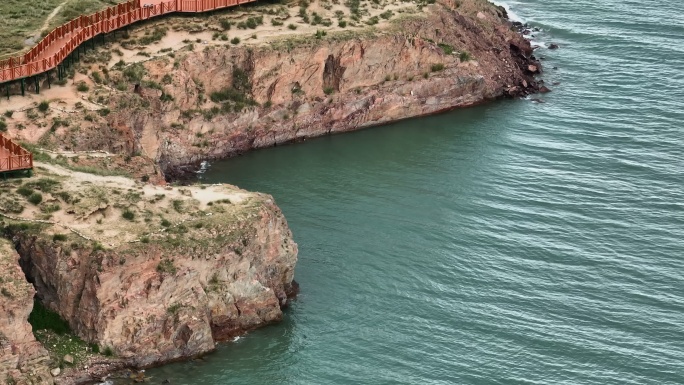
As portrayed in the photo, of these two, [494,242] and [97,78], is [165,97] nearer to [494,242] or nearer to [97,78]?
[97,78]

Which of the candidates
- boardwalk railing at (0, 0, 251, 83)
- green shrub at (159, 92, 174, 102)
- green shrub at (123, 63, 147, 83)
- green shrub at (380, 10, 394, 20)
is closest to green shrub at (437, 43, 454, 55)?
green shrub at (380, 10, 394, 20)

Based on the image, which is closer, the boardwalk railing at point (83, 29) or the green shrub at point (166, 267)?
the green shrub at point (166, 267)

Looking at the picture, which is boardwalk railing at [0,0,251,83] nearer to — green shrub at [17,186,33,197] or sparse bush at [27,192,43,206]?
green shrub at [17,186,33,197]

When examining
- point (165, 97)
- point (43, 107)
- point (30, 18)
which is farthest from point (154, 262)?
point (30, 18)

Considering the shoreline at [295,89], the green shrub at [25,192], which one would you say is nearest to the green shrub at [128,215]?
the green shrub at [25,192]

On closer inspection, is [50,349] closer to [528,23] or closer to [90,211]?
[90,211]

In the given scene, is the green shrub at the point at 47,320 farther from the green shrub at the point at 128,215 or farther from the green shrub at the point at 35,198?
the green shrub at the point at 128,215

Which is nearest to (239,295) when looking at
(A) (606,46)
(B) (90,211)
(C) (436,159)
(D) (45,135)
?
(B) (90,211)
